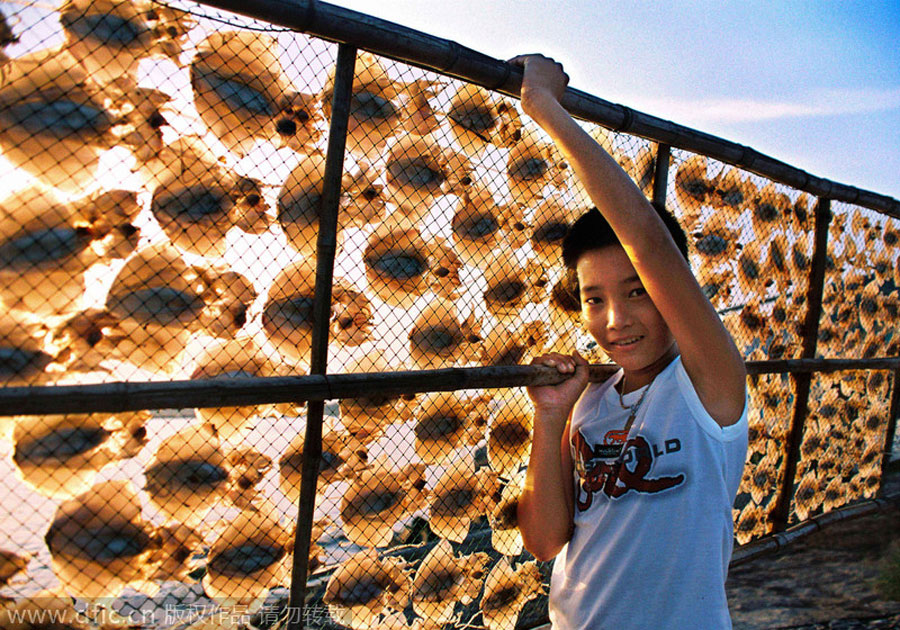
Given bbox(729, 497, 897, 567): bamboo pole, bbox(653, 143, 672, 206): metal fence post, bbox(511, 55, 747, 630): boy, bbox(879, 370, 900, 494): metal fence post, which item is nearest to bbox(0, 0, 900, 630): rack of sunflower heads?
bbox(653, 143, 672, 206): metal fence post

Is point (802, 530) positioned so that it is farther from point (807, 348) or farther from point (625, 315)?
point (625, 315)

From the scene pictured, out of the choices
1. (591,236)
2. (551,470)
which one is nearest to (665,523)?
(551,470)

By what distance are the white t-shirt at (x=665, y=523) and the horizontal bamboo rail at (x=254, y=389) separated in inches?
13.6

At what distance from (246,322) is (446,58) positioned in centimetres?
84

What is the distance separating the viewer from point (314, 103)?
58.3 inches

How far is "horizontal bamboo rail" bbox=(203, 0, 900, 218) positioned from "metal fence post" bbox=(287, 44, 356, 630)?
0.07 meters

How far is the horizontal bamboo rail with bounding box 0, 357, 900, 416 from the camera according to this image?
3.61 ft

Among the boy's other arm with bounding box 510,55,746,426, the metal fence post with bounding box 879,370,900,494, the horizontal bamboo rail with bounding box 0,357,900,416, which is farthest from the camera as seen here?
the metal fence post with bounding box 879,370,900,494

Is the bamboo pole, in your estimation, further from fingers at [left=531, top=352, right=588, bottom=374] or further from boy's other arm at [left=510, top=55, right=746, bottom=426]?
boy's other arm at [left=510, top=55, right=746, bottom=426]

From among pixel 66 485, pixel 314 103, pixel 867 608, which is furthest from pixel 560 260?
pixel 867 608

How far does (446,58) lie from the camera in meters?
1.50

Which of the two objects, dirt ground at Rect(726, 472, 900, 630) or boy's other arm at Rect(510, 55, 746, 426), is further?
dirt ground at Rect(726, 472, 900, 630)

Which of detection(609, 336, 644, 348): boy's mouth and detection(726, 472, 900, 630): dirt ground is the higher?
detection(609, 336, 644, 348): boy's mouth

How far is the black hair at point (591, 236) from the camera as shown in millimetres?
1445
